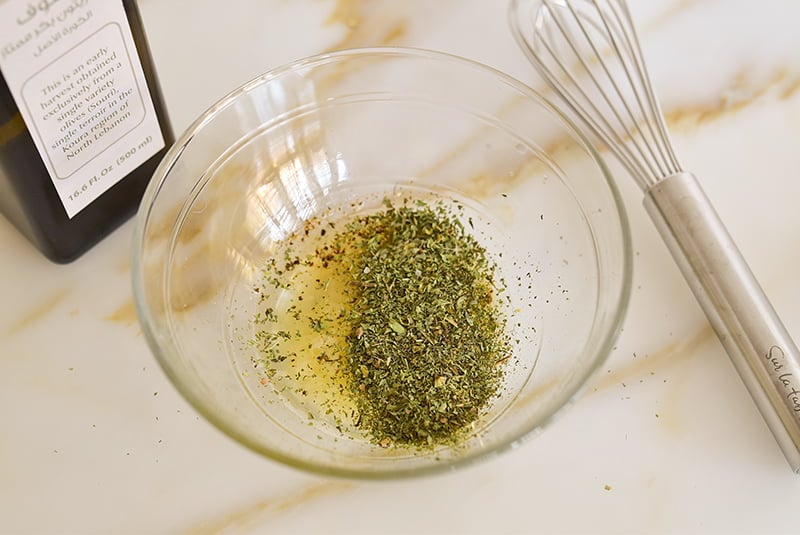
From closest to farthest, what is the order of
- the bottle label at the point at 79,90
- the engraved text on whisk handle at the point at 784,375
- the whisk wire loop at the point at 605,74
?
the bottle label at the point at 79,90, the engraved text on whisk handle at the point at 784,375, the whisk wire loop at the point at 605,74

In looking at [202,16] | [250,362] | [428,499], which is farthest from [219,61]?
[428,499]

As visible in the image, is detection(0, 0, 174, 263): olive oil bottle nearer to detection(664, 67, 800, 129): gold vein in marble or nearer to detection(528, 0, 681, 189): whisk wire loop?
detection(528, 0, 681, 189): whisk wire loop

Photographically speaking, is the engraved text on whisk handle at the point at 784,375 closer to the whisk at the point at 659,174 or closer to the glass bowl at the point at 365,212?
the whisk at the point at 659,174

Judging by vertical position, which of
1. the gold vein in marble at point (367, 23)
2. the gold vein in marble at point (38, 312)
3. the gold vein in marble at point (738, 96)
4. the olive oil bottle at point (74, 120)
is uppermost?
the gold vein in marble at point (367, 23)

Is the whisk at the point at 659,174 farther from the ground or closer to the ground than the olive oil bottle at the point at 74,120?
closer to the ground

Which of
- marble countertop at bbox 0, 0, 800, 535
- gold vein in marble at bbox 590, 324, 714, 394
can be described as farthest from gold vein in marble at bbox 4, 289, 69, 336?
gold vein in marble at bbox 590, 324, 714, 394

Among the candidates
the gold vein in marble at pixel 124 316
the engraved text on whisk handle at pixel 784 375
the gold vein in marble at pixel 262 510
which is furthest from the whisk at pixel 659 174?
the gold vein in marble at pixel 124 316

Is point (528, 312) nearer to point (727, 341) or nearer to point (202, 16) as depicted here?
point (727, 341)

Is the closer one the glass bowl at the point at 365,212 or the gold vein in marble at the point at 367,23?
the glass bowl at the point at 365,212
